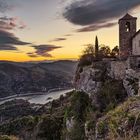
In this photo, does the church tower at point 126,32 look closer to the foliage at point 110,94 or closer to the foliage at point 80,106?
the foliage at point 80,106

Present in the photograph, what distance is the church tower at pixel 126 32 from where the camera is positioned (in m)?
38.0

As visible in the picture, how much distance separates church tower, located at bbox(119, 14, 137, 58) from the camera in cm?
3797

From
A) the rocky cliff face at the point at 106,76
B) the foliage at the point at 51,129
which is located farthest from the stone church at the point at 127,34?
the foliage at the point at 51,129

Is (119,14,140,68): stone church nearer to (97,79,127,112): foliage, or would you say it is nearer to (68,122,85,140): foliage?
(97,79,127,112): foliage

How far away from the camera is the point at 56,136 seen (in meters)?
42.1

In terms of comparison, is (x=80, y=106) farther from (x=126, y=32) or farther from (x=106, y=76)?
(x=126, y=32)

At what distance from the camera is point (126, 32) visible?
3816 centimetres

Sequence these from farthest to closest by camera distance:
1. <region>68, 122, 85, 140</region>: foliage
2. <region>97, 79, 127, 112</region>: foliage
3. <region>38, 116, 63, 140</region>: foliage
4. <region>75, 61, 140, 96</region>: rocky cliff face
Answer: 1. <region>38, 116, 63, 140</region>: foliage
2. <region>68, 122, 85, 140</region>: foliage
3. <region>97, 79, 127, 112</region>: foliage
4. <region>75, 61, 140, 96</region>: rocky cliff face

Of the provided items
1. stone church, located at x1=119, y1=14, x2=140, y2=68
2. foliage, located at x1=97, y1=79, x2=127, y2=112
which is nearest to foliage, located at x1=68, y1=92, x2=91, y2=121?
foliage, located at x1=97, y1=79, x2=127, y2=112

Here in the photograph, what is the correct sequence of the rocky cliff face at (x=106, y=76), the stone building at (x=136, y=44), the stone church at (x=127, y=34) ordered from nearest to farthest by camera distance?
1. the rocky cliff face at (x=106, y=76)
2. the stone building at (x=136, y=44)
3. the stone church at (x=127, y=34)

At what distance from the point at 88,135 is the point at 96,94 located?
8.37m

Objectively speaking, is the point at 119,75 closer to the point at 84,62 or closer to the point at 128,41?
the point at 128,41

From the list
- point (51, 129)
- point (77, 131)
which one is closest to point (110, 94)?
point (77, 131)

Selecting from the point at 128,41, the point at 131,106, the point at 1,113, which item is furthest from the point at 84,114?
the point at 1,113
